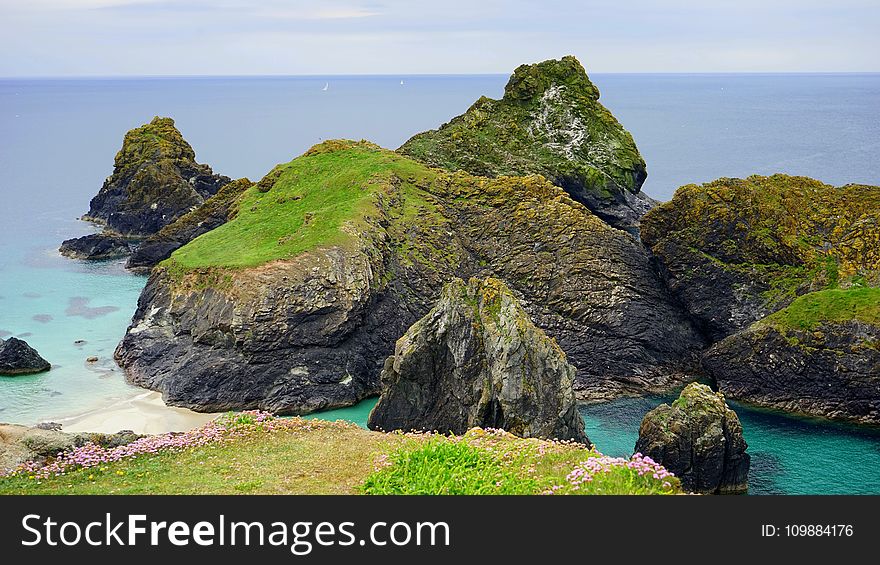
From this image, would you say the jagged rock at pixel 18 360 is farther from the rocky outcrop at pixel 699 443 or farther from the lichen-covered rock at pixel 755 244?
the lichen-covered rock at pixel 755 244

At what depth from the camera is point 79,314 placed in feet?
220

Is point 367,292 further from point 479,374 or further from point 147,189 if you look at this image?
point 147,189

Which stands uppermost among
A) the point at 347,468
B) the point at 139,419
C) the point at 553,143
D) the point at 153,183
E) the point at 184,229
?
the point at 553,143

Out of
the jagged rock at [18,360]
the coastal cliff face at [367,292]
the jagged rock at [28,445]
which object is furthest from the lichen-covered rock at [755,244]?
the jagged rock at [18,360]

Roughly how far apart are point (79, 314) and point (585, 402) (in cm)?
3974

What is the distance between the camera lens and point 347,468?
2636 centimetres

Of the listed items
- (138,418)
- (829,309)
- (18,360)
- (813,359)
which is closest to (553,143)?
(829,309)

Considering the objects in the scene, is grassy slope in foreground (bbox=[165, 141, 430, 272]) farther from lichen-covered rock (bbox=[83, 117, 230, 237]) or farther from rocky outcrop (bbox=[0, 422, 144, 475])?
lichen-covered rock (bbox=[83, 117, 230, 237])

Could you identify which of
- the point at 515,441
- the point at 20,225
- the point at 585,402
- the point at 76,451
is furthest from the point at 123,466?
the point at 20,225

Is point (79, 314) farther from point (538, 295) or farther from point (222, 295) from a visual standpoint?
point (538, 295)

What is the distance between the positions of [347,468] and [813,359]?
30.6m

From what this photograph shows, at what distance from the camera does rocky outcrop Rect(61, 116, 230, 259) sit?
9044 cm
